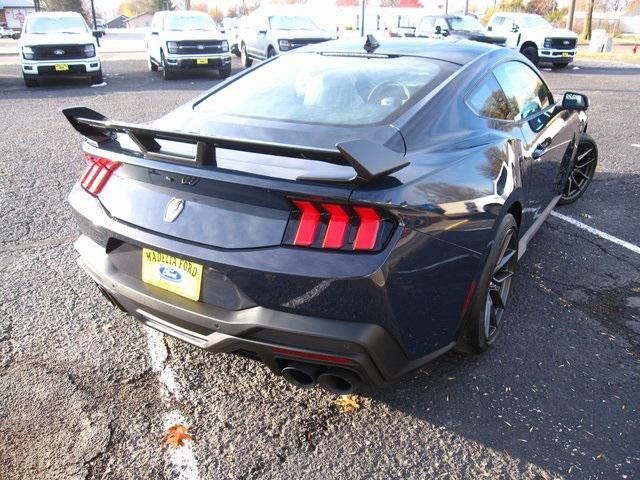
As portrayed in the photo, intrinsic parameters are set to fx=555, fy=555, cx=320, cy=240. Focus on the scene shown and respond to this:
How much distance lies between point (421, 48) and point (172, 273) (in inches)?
83.2

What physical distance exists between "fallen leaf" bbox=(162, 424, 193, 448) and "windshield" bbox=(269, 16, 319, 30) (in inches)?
602

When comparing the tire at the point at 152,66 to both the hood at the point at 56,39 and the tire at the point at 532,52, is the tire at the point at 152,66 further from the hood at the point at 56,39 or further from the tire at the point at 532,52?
the tire at the point at 532,52

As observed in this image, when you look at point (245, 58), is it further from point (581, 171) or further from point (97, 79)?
point (581, 171)

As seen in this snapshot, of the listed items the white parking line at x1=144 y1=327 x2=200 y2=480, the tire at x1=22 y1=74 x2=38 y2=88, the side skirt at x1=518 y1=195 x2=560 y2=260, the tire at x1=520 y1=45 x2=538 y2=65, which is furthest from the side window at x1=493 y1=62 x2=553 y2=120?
the tire at x1=520 y1=45 x2=538 y2=65

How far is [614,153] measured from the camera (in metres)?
7.26

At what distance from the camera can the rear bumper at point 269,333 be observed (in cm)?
204

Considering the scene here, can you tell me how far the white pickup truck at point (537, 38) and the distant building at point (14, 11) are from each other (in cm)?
5691

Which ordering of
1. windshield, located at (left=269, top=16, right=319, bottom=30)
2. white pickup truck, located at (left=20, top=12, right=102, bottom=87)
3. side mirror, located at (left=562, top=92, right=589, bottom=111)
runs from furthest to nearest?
1. windshield, located at (left=269, top=16, right=319, bottom=30)
2. white pickup truck, located at (left=20, top=12, right=102, bottom=87)
3. side mirror, located at (left=562, top=92, right=589, bottom=111)

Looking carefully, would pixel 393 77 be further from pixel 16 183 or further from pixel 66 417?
pixel 16 183

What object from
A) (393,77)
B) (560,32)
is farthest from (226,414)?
(560,32)

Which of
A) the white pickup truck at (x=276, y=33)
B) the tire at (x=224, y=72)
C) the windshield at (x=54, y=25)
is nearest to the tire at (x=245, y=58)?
the white pickup truck at (x=276, y=33)

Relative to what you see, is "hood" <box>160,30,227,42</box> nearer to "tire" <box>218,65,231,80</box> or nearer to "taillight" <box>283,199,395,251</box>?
"tire" <box>218,65,231,80</box>

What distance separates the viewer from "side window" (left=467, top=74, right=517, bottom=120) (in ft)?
9.87

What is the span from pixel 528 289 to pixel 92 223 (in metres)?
2.64
